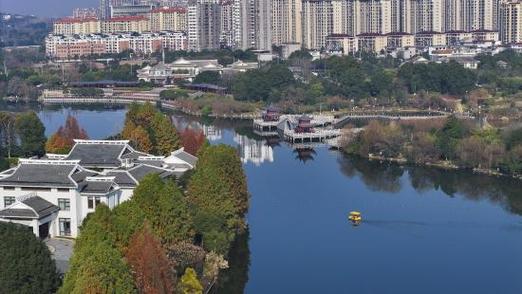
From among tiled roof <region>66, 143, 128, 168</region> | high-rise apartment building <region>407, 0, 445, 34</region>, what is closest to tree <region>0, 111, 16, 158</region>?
tiled roof <region>66, 143, 128, 168</region>

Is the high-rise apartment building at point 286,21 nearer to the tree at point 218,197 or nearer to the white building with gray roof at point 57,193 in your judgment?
the tree at point 218,197

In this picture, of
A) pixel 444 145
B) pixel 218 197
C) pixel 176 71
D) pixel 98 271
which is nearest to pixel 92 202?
pixel 218 197

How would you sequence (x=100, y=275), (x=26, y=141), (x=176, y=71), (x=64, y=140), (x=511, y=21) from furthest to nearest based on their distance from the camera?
(x=511, y=21) < (x=176, y=71) < (x=26, y=141) < (x=64, y=140) < (x=100, y=275)

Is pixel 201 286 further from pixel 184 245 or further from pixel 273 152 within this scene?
pixel 273 152

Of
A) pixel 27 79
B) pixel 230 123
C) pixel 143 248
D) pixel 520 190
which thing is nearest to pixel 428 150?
pixel 520 190

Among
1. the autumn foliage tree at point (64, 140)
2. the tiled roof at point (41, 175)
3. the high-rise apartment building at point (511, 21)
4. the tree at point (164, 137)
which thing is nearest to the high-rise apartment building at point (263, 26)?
the high-rise apartment building at point (511, 21)

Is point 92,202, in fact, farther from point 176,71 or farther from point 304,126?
point 176,71

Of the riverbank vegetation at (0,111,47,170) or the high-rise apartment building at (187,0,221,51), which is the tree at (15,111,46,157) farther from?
the high-rise apartment building at (187,0,221,51)
